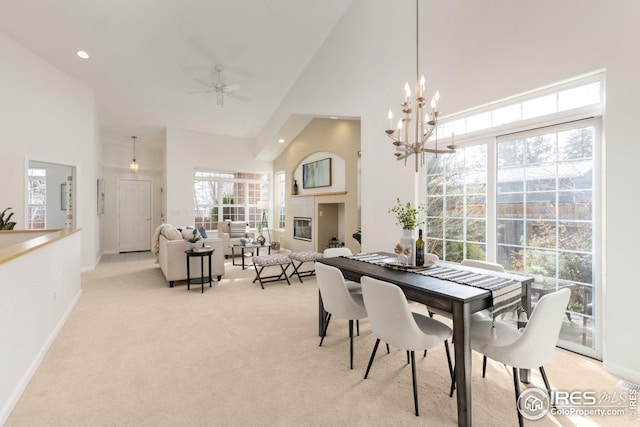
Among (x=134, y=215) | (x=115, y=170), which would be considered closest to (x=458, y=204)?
(x=134, y=215)

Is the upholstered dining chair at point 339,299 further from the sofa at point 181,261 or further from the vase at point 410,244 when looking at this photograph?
the sofa at point 181,261

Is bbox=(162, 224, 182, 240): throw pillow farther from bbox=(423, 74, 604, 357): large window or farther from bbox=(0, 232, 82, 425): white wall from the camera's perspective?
bbox=(423, 74, 604, 357): large window

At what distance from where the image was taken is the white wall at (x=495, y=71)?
2.21 metres

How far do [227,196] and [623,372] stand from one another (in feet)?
26.6

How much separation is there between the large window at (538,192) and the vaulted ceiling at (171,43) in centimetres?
316

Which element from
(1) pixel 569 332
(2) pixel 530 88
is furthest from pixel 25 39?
(1) pixel 569 332

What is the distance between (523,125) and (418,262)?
5.56ft

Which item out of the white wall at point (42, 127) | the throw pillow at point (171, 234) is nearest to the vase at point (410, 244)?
the throw pillow at point (171, 234)

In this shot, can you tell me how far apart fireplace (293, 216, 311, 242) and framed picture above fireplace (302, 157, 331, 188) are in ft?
2.77

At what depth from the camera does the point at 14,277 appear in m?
2.04

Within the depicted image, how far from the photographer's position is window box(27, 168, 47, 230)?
6.82 m

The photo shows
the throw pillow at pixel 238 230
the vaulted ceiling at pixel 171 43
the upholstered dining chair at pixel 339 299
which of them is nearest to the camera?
the upholstered dining chair at pixel 339 299

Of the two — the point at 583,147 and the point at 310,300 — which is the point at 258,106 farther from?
the point at 583,147

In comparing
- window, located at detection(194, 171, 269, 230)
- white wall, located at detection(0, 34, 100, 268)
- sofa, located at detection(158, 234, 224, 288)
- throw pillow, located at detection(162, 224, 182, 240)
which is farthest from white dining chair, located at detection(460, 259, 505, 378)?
window, located at detection(194, 171, 269, 230)
